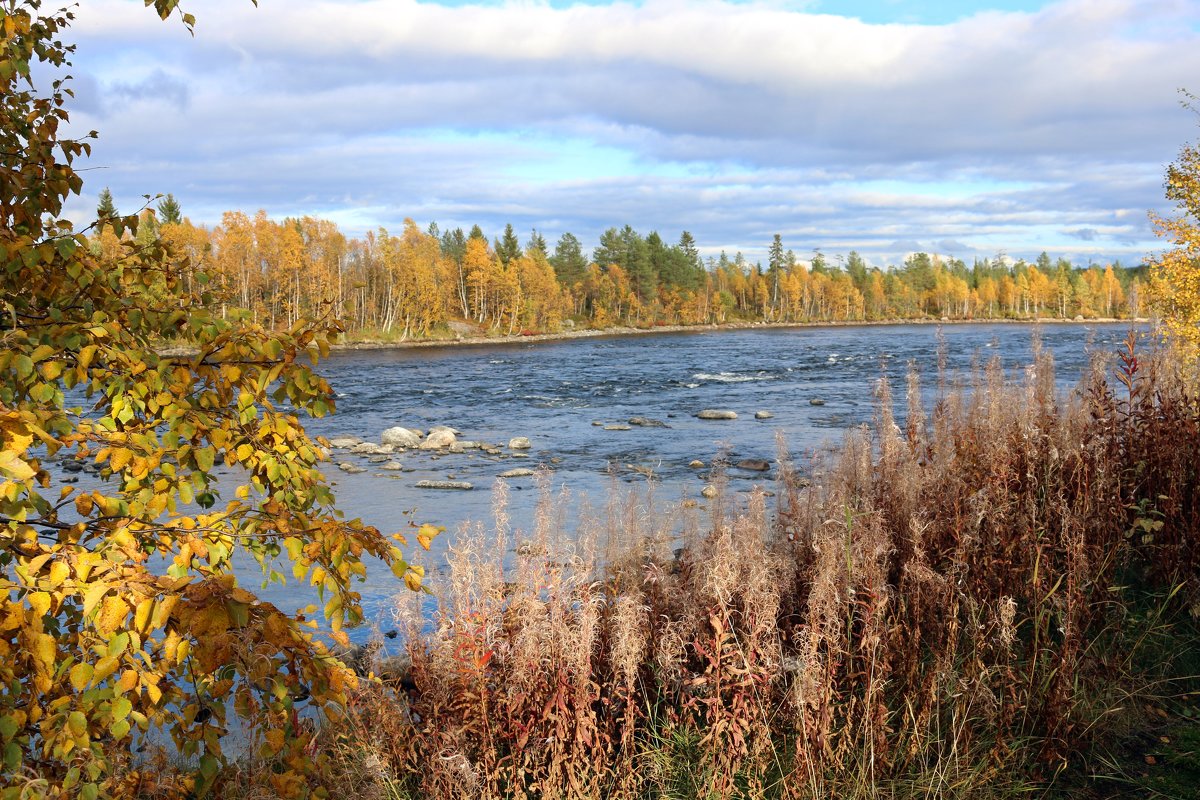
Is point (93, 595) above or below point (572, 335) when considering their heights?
below

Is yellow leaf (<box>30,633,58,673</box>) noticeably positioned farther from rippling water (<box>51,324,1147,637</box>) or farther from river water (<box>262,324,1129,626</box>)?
rippling water (<box>51,324,1147,637</box>)

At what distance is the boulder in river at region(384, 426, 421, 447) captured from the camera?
19.5 metres

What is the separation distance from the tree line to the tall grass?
46222mm

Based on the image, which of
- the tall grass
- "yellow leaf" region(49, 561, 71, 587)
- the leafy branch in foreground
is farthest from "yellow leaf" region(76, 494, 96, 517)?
the tall grass

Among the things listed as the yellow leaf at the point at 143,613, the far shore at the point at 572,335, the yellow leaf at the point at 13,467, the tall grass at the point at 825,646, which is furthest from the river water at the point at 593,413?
the far shore at the point at 572,335

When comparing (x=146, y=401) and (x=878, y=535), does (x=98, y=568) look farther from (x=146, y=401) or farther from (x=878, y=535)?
(x=878, y=535)

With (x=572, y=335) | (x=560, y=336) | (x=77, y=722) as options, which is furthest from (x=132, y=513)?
(x=572, y=335)

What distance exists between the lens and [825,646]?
14.0ft

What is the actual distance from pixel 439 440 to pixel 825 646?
16.0m

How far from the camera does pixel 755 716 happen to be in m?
3.59

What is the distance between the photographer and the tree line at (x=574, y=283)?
77375 millimetres

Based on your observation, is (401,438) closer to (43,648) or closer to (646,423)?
(646,423)

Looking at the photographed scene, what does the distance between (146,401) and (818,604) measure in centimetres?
275

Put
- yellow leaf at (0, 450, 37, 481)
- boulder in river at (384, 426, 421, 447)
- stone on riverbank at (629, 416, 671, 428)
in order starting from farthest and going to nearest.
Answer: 1. stone on riverbank at (629, 416, 671, 428)
2. boulder in river at (384, 426, 421, 447)
3. yellow leaf at (0, 450, 37, 481)
